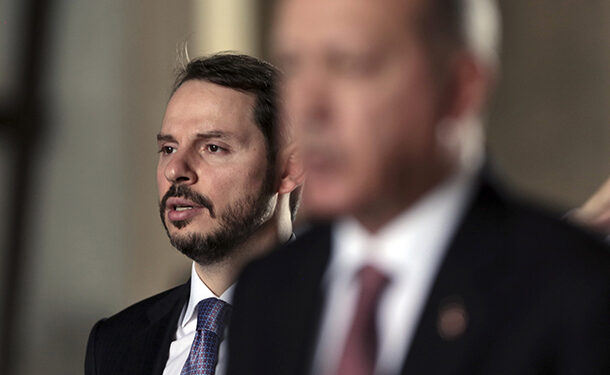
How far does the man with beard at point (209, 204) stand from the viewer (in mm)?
1187

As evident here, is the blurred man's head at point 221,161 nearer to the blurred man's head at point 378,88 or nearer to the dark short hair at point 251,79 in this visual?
the dark short hair at point 251,79

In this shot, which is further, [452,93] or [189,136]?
[189,136]

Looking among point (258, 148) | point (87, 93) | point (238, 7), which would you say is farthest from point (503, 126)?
point (87, 93)

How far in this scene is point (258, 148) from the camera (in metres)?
1.32

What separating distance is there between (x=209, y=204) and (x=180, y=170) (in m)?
0.05

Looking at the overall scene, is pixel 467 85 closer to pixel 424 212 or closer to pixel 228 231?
pixel 424 212

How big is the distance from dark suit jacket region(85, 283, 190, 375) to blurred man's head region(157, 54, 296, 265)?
13 centimetres

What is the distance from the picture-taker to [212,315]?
124 centimetres

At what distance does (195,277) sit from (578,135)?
6.50 ft

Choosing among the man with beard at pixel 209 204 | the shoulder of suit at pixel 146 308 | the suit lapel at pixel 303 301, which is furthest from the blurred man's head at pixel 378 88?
the shoulder of suit at pixel 146 308

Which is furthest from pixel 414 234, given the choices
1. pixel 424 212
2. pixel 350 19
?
pixel 350 19

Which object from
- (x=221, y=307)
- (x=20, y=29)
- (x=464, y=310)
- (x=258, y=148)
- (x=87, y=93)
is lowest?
(x=87, y=93)

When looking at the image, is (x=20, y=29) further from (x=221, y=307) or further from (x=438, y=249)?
(x=438, y=249)

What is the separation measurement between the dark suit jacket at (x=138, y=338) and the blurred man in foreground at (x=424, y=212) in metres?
0.73
